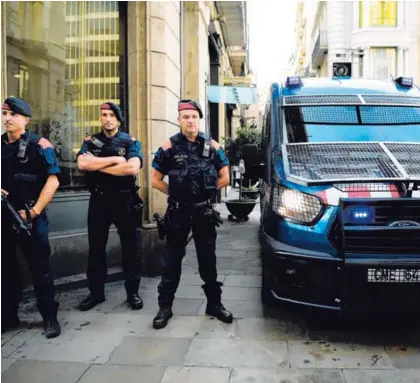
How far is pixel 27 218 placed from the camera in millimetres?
3977

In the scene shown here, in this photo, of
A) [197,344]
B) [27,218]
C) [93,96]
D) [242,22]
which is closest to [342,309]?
[197,344]

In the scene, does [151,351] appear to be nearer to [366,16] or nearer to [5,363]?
[5,363]

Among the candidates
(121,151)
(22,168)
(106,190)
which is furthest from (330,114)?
(22,168)

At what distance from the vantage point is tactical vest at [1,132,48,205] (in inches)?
160

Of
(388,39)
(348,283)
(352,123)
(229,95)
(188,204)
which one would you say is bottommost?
(348,283)

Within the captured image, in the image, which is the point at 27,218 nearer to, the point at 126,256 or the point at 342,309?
the point at 126,256

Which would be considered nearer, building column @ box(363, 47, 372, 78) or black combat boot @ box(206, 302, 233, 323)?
black combat boot @ box(206, 302, 233, 323)

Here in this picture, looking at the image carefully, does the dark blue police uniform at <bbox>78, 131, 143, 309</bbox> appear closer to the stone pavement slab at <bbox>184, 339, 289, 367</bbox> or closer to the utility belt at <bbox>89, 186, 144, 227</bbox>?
the utility belt at <bbox>89, 186, 144, 227</bbox>

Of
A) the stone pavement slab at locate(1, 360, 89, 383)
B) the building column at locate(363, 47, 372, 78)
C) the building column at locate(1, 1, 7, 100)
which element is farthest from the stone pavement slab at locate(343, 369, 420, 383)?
the building column at locate(363, 47, 372, 78)

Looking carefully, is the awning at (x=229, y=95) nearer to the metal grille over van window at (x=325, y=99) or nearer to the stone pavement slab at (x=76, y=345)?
the metal grille over van window at (x=325, y=99)

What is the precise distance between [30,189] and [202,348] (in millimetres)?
1926

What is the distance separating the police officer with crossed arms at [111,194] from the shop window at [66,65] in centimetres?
136

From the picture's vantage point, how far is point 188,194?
4.28 meters

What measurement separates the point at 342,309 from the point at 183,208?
1575 mm
